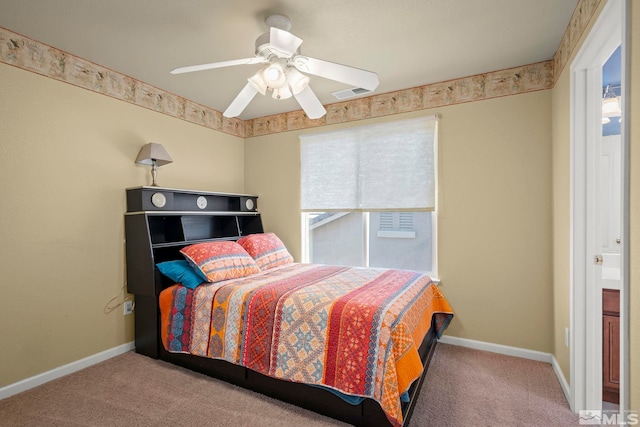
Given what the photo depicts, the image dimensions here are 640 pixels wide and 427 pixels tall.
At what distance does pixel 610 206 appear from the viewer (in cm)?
245

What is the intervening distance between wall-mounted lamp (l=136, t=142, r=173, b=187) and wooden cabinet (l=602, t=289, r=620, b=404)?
11.6 feet

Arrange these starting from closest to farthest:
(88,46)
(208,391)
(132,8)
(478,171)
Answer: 1. (132,8)
2. (208,391)
3. (88,46)
4. (478,171)

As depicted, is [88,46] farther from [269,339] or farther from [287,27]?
[269,339]

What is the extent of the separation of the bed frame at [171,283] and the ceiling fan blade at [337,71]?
180cm

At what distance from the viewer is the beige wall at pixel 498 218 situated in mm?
2623

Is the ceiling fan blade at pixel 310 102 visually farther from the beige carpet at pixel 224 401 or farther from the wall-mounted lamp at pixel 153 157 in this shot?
the beige carpet at pixel 224 401

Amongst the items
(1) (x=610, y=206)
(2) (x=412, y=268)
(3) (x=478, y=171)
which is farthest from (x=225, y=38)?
(1) (x=610, y=206)

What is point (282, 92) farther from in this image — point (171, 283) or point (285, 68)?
point (171, 283)

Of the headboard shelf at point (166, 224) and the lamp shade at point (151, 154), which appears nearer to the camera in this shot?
the headboard shelf at point (166, 224)

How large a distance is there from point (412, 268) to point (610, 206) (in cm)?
168

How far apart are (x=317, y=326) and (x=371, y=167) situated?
196 centimetres

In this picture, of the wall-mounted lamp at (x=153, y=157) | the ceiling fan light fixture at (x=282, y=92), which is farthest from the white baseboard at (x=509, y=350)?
the wall-mounted lamp at (x=153, y=157)

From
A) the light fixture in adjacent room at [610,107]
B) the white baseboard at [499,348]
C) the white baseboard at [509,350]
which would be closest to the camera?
the light fixture in adjacent room at [610,107]

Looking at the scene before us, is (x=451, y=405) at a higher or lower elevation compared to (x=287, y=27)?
lower
